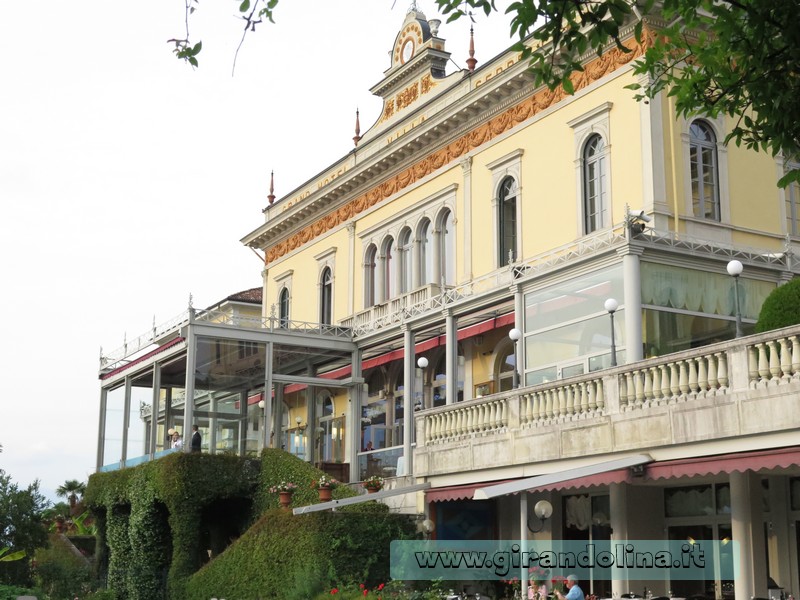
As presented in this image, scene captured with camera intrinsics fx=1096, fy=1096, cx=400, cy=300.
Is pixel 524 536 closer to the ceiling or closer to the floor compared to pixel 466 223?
closer to the floor

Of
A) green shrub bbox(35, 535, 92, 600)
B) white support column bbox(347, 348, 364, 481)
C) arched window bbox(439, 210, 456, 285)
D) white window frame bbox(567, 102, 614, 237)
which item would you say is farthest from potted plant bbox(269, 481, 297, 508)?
white window frame bbox(567, 102, 614, 237)

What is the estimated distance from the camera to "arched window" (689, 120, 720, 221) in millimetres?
22250

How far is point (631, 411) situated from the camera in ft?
50.6

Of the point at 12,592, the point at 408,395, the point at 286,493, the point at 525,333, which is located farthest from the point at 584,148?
the point at 12,592

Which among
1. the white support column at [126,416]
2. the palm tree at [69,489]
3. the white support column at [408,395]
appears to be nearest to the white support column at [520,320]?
the white support column at [408,395]

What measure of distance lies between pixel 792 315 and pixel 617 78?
9157 millimetres

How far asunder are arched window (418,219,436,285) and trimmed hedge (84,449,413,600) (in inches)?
273

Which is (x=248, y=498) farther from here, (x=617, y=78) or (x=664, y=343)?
(x=617, y=78)

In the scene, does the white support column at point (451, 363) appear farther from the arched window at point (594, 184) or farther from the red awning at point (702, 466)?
the red awning at point (702, 466)

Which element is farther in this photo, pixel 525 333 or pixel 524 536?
pixel 525 333

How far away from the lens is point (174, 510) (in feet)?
78.7

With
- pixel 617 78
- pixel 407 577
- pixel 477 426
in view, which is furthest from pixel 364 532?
pixel 617 78

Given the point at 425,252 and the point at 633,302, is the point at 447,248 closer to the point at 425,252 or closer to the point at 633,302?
the point at 425,252

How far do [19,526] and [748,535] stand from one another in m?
18.2
